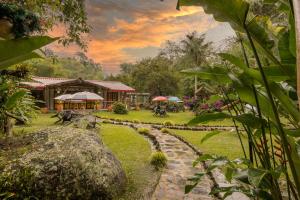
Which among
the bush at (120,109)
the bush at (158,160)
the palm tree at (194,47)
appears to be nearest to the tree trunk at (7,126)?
the bush at (158,160)

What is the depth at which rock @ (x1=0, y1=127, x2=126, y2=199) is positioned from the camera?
3.72 m

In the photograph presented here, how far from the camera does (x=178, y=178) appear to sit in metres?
5.31

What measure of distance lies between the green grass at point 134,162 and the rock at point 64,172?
403 mm

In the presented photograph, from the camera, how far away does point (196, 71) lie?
1435mm

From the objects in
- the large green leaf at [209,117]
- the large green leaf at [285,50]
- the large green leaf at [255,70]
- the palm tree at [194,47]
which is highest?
the palm tree at [194,47]

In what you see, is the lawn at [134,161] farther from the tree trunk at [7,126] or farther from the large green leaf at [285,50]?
the large green leaf at [285,50]

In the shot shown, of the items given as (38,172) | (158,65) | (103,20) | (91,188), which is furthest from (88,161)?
(158,65)

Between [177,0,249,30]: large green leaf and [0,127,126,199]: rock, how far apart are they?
341cm

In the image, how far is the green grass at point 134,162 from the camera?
4980 mm

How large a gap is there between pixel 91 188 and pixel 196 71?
3132mm

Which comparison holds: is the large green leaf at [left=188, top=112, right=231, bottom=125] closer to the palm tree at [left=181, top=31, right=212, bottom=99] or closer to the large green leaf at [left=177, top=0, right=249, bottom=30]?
the large green leaf at [left=177, top=0, right=249, bottom=30]

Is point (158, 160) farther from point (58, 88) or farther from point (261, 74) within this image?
point (58, 88)

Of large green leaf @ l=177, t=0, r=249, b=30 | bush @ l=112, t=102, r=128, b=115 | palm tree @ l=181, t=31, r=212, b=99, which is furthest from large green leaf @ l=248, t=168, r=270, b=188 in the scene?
palm tree @ l=181, t=31, r=212, b=99

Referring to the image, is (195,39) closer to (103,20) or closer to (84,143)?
(103,20)
